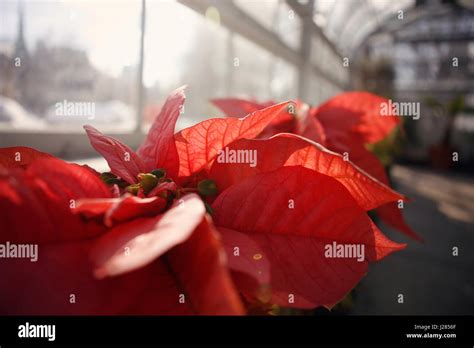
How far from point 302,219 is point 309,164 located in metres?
0.03

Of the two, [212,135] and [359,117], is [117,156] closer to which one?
[212,135]

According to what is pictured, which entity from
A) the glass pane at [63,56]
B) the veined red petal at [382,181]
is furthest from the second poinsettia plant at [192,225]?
the glass pane at [63,56]

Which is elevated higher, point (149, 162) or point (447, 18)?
point (447, 18)

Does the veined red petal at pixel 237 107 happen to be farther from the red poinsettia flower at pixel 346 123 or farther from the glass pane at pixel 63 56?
the glass pane at pixel 63 56

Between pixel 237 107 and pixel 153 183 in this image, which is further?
pixel 237 107

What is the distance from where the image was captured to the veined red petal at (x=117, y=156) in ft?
0.81

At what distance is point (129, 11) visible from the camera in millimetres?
1083

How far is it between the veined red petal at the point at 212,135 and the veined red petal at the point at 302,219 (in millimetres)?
36

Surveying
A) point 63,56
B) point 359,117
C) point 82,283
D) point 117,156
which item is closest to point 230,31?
point 63,56

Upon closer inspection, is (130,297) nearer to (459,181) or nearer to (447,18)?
(459,181)

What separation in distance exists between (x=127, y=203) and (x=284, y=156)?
92mm

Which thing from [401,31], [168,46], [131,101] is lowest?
[131,101]

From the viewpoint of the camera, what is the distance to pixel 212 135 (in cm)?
25

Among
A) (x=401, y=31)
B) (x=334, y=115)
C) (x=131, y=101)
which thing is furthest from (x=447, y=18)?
(x=334, y=115)
